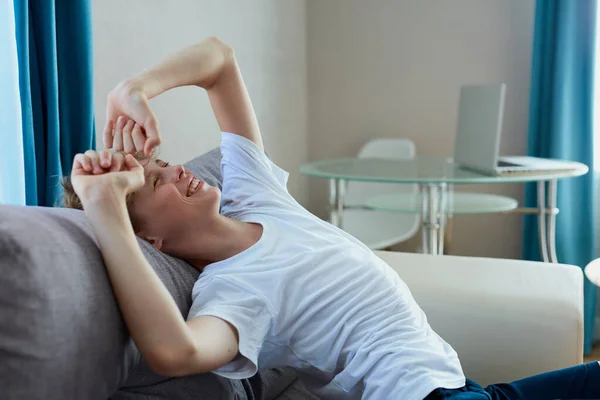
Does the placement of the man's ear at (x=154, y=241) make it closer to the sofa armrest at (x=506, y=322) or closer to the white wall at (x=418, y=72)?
the sofa armrest at (x=506, y=322)

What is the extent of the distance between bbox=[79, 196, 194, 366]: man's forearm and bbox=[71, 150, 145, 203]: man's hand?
1 centimetres

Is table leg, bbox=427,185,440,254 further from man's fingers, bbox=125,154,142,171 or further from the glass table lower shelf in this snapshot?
man's fingers, bbox=125,154,142,171

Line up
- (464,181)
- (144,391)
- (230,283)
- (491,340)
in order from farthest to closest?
(464,181)
(491,340)
(230,283)
(144,391)

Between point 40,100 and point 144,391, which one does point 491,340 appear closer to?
point 144,391

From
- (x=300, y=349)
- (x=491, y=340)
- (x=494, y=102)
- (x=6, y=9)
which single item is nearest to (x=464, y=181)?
(x=494, y=102)

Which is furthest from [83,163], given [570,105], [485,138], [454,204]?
[570,105]

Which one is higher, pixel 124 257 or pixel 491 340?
pixel 124 257

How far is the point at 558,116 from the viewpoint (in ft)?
10.8

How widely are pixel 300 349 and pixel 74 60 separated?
0.88m

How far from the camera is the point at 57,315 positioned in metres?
0.79

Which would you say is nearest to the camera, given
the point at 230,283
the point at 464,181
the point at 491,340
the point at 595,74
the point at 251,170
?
the point at 230,283

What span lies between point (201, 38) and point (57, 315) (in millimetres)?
1991

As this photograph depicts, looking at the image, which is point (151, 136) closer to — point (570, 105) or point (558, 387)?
point (558, 387)

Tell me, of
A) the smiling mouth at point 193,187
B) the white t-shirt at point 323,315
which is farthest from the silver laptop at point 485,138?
the smiling mouth at point 193,187
